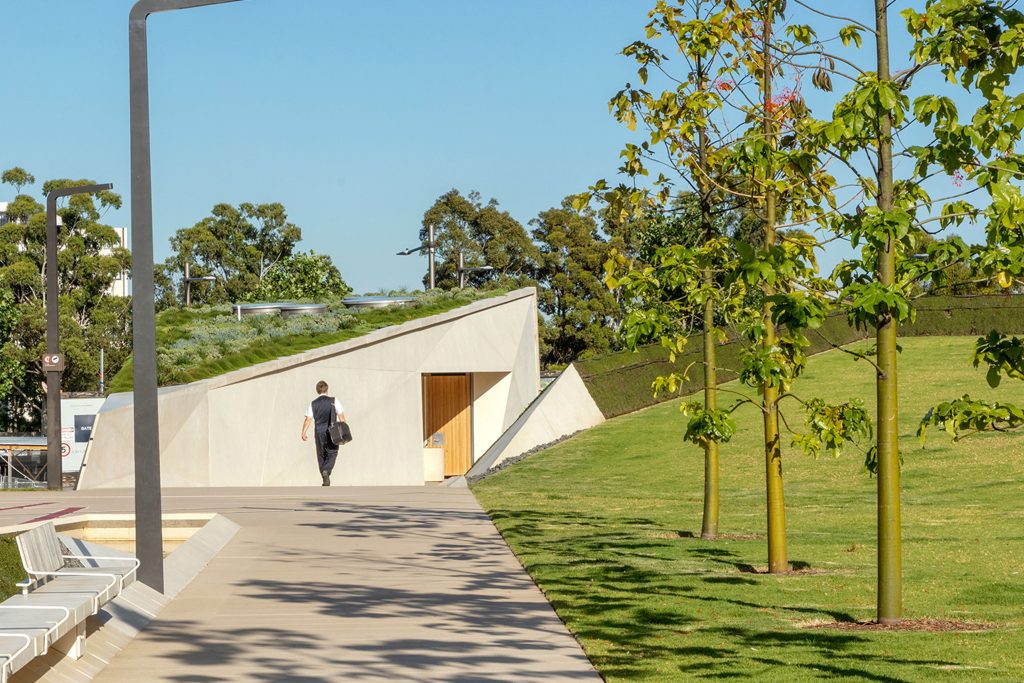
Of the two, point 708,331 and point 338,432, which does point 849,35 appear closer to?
point 708,331

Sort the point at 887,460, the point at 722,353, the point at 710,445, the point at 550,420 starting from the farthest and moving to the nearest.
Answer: the point at 722,353, the point at 550,420, the point at 710,445, the point at 887,460

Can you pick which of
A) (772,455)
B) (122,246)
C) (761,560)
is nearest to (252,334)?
(761,560)

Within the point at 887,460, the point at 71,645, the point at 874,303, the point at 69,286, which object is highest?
the point at 69,286

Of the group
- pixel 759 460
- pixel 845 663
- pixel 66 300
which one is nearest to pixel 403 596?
pixel 845 663

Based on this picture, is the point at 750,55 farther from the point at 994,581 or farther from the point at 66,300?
the point at 66,300

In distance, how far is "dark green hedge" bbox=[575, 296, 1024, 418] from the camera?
120 ft

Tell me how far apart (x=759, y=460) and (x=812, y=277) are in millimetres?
16140

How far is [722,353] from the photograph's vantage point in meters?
41.3

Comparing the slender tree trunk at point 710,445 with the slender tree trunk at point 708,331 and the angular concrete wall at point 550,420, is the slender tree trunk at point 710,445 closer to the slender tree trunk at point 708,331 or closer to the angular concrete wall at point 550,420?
the slender tree trunk at point 708,331

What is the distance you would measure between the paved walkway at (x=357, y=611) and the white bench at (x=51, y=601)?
378 millimetres

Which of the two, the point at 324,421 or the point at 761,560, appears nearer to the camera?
the point at 761,560

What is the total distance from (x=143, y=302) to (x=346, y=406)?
813 inches

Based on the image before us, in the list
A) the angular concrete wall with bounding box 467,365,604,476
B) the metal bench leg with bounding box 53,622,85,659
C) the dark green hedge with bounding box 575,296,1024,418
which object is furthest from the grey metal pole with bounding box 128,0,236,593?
the dark green hedge with bounding box 575,296,1024,418

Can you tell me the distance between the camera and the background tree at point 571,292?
72938mm
